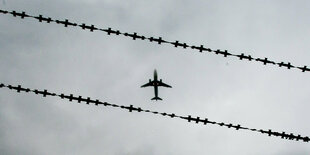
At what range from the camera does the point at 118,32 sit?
18.0 meters

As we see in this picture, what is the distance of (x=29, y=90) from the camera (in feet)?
55.4

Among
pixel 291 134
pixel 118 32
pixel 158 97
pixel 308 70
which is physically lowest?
pixel 291 134

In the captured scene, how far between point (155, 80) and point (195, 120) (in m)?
60.4

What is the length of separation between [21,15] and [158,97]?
253ft

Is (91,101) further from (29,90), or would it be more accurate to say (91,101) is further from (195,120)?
(195,120)

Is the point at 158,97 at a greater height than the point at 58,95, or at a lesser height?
greater

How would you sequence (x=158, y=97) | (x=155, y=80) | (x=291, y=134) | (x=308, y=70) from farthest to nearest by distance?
(x=158, y=97), (x=155, y=80), (x=308, y=70), (x=291, y=134)

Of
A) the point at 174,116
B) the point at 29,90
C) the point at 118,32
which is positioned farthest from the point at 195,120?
the point at 29,90

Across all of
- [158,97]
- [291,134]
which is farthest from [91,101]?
[158,97]

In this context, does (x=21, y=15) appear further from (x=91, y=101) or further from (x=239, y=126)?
(x=239, y=126)

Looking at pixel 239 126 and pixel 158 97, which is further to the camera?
pixel 158 97

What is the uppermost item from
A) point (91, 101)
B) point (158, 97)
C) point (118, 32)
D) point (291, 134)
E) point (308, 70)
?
point (158, 97)

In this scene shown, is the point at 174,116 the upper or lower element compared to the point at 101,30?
lower

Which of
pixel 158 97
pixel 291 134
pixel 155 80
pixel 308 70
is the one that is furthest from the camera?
pixel 158 97
